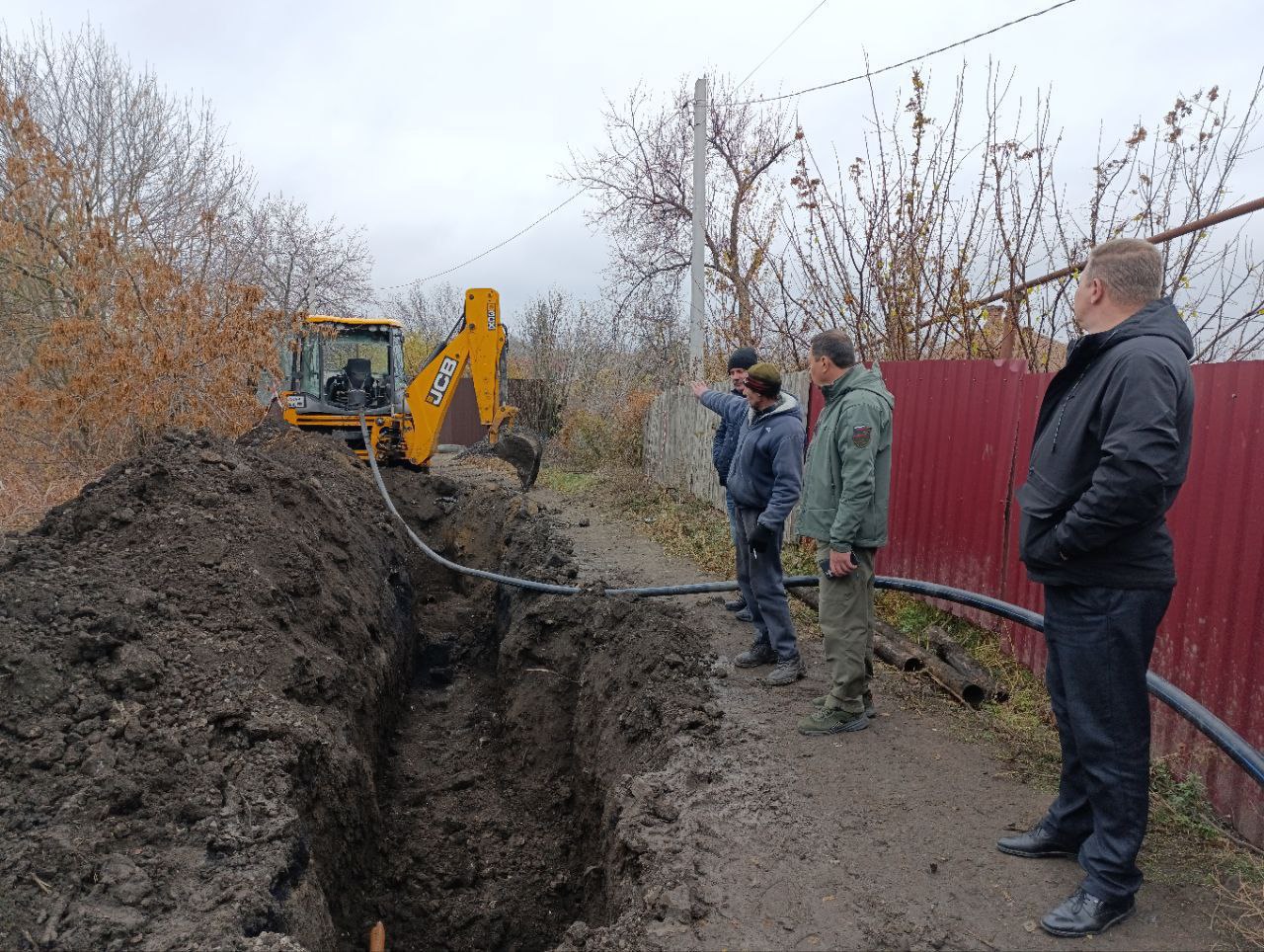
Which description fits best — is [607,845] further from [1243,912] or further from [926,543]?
[926,543]

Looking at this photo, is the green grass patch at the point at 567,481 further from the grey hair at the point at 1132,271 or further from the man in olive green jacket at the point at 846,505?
the grey hair at the point at 1132,271

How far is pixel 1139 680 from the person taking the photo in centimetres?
271

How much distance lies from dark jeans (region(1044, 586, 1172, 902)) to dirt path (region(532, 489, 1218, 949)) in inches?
9.8

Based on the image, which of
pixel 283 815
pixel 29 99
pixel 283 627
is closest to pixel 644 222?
pixel 29 99

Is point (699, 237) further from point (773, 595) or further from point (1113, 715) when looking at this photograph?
point (1113, 715)

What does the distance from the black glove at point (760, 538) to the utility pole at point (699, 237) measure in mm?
8579

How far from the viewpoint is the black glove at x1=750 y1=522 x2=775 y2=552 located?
5.07 m

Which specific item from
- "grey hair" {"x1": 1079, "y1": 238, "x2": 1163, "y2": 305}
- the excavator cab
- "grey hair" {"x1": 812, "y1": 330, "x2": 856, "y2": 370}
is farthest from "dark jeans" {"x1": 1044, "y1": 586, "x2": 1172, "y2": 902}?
the excavator cab

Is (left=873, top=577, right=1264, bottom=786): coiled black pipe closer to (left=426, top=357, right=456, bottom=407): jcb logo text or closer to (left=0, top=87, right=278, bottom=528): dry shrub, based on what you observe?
(left=0, top=87, right=278, bottom=528): dry shrub

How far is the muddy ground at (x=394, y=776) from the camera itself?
283 centimetres

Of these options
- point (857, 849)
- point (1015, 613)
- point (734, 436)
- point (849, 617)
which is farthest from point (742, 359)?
point (857, 849)

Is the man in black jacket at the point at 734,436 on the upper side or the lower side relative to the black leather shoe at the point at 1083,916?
upper

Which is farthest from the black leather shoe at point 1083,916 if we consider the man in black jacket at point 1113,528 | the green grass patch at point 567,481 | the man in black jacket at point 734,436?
the green grass patch at point 567,481

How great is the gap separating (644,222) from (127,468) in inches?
643
